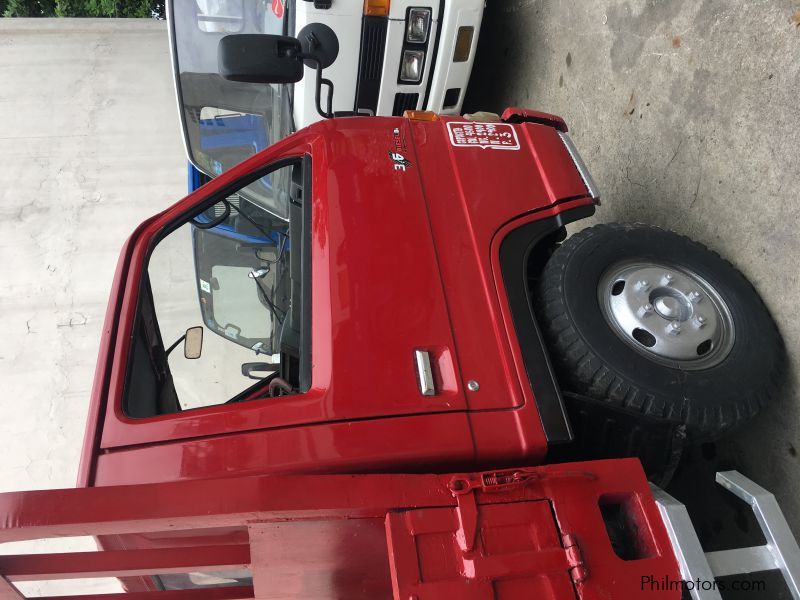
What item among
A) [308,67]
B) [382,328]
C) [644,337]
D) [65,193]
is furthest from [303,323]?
[65,193]

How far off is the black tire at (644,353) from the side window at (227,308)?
2.66 ft

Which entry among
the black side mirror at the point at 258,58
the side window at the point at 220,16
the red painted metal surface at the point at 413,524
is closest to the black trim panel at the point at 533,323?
the red painted metal surface at the point at 413,524

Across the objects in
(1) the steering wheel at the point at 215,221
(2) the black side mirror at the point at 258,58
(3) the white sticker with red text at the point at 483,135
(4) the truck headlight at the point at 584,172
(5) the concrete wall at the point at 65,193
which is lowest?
(5) the concrete wall at the point at 65,193

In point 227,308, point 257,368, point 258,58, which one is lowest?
point 227,308

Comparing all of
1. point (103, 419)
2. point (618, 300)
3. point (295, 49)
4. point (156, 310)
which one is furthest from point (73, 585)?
point (618, 300)

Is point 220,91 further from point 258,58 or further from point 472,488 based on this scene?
point 472,488

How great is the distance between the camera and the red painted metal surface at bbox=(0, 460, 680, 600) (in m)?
1.25

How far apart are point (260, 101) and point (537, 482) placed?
112 inches

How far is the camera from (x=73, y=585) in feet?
12.6

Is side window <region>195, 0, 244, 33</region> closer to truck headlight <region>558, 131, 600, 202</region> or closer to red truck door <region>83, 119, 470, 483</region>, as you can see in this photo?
red truck door <region>83, 119, 470, 483</region>

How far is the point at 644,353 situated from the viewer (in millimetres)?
1735

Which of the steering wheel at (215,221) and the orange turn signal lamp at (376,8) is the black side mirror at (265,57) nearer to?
the steering wheel at (215,221)

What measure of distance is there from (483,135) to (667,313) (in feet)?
3.11

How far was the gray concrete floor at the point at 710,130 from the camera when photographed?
6.84ft
